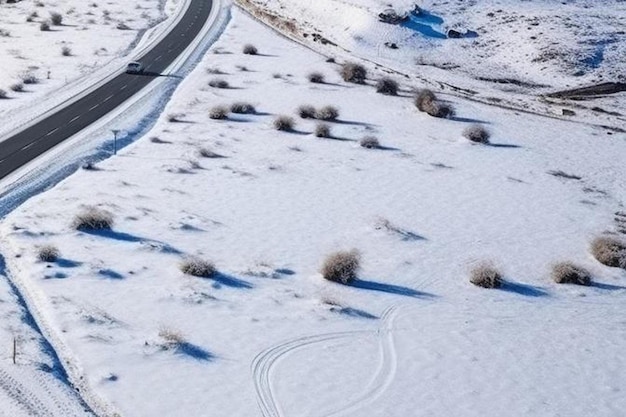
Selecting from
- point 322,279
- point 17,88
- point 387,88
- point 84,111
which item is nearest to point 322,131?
point 387,88

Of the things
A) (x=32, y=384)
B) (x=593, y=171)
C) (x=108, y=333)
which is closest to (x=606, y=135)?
(x=593, y=171)

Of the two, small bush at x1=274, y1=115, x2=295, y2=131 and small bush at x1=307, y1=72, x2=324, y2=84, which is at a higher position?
small bush at x1=307, y1=72, x2=324, y2=84

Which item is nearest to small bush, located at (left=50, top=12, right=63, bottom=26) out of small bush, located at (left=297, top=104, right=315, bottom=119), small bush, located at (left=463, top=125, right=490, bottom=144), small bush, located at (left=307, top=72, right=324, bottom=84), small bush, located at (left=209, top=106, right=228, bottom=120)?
small bush, located at (left=307, top=72, right=324, bottom=84)

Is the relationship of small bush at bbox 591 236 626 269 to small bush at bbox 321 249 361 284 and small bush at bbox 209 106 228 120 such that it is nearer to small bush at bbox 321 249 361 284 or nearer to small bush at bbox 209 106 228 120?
small bush at bbox 321 249 361 284

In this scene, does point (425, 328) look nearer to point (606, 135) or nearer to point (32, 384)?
point (32, 384)

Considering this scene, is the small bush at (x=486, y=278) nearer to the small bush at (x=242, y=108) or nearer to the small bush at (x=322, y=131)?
the small bush at (x=322, y=131)

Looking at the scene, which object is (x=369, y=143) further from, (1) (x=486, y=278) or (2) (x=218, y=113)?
(1) (x=486, y=278)
